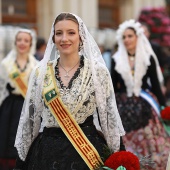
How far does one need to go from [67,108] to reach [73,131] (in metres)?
0.14

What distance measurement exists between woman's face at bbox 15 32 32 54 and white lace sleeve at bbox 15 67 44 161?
2642mm

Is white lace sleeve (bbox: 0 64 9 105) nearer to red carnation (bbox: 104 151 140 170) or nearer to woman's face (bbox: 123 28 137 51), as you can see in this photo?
woman's face (bbox: 123 28 137 51)

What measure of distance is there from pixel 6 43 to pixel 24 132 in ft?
21.9

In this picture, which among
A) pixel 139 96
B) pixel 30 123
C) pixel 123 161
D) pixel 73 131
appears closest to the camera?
pixel 123 161

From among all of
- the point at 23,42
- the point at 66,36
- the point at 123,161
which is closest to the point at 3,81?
the point at 23,42

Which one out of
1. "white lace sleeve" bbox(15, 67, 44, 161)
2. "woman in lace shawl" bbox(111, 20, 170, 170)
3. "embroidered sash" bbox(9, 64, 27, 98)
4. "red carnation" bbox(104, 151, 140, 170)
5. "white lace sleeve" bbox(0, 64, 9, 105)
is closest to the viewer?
"red carnation" bbox(104, 151, 140, 170)

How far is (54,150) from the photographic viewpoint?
10.9ft

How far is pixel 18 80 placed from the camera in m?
6.02

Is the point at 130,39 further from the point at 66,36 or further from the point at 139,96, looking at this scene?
the point at 66,36

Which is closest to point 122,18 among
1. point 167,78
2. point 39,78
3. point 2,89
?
point 167,78

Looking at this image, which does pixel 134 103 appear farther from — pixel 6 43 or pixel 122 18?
pixel 122 18

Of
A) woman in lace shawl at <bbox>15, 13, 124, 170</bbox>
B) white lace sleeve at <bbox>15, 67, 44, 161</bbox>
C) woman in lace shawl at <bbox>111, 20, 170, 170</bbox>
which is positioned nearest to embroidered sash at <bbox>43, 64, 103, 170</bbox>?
woman in lace shawl at <bbox>15, 13, 124, 170</bbox>

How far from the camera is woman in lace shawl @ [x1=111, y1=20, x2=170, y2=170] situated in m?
5.73

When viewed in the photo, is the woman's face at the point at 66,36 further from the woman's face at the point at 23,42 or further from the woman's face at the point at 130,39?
the woman's face at the point at 23,42
